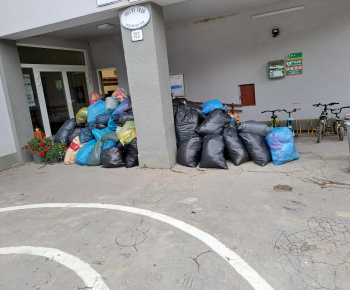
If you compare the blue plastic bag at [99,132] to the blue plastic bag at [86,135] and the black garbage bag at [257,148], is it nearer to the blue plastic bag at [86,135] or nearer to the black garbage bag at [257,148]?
the blue plastic bag at [86,135]

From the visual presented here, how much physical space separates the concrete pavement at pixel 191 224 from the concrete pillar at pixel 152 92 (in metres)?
0.50

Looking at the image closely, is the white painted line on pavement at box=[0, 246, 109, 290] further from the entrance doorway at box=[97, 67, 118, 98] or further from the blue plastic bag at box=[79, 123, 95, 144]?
the entrance doorway at box=[97, 67, 118, 98]

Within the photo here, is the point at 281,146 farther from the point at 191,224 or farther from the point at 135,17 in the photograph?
the point at 135,17

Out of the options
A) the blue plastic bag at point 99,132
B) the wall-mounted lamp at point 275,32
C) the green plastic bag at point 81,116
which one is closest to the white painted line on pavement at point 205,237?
the blue plastic bag at point 99,132

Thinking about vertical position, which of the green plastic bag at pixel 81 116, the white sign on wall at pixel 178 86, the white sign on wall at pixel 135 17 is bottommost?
the green plastic bag at pixel 81 116

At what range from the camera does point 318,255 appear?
2.38 m

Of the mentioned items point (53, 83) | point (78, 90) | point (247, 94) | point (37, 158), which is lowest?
point (37, 158)

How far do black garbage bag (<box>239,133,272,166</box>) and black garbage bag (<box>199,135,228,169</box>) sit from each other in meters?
0.44

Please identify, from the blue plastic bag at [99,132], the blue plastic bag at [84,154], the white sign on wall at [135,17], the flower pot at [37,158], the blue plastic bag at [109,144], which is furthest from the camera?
the flower pot at [37,158]

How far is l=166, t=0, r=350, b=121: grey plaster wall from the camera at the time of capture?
6402 millimetres

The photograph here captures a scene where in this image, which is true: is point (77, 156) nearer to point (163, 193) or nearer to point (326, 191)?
point (163, 193)

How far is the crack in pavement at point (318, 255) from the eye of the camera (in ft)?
6.86

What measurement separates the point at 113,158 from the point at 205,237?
320 cm

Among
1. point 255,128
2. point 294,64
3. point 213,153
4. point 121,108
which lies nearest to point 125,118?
point 121,108
